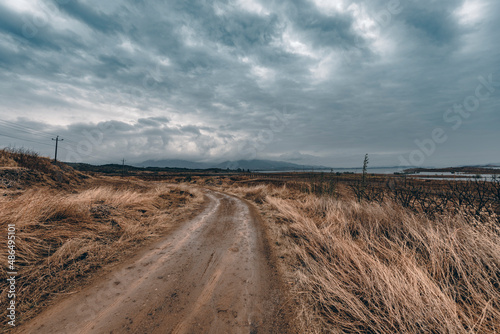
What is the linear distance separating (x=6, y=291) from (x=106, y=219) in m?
3.86

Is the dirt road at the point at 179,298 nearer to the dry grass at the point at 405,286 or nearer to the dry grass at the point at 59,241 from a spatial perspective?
the dry grass at the point at 59,241

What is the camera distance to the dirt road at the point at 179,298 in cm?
257

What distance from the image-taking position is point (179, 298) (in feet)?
10.3

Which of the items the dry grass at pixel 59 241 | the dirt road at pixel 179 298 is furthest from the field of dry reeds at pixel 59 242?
the dirt road at pixel 179 298

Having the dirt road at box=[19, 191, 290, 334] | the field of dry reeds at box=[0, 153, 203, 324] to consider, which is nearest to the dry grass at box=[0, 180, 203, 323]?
the field of dry reeds at box=[0, 153, 203, 324]

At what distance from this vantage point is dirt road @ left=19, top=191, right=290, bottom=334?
2566mm

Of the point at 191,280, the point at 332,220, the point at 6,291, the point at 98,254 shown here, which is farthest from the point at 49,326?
the point at 332,220

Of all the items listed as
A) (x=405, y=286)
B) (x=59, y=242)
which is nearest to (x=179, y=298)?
(x=405, y=286)

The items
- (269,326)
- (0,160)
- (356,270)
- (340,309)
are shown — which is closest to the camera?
(269,326)

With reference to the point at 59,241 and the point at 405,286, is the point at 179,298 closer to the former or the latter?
the point at 405,286

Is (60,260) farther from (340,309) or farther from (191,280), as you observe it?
(340,309)

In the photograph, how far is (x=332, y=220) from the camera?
23.6 feet

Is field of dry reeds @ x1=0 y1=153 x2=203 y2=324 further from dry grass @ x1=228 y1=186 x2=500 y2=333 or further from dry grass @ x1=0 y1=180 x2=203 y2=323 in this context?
dry grass @ x1=228 y1=186 x2=500 y2=333

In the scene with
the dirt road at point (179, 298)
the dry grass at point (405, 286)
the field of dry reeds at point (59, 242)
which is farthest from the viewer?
the field of dry reeds at point (59, 242)
